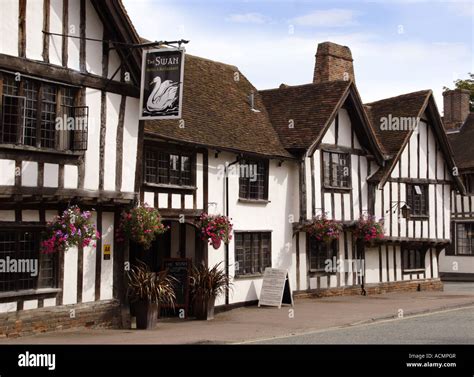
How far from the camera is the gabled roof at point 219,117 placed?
1883 centimetres

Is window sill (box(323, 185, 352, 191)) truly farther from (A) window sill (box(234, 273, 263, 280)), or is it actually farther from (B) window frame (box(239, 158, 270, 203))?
(A) window sill (box(234, 273, 263, 280))

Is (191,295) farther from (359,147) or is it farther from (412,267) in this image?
(412,267)

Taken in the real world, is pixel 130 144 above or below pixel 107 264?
above

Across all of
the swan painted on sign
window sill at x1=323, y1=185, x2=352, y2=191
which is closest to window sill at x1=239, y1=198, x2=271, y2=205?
window sill at x1=323, y1=185, x2=352, y2=191

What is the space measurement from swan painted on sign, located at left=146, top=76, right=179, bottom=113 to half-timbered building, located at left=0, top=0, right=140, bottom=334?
0.85 m

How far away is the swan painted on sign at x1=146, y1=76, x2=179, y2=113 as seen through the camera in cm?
1515

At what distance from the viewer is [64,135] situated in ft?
48.6

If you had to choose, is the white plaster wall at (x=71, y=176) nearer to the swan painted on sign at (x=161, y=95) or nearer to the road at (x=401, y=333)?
the swan painted on sign at (x=161, y=95)

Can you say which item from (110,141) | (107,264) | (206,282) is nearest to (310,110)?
(206,282)

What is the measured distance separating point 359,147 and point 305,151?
3374 millimetres

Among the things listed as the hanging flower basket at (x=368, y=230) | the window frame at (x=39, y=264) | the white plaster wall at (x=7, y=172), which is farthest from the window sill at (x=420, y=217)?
the white plaster wall at (x=7, y=172)

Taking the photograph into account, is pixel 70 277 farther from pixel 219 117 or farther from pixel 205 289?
pixel 219 117

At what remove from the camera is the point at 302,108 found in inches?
953

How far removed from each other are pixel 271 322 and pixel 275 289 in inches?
140
